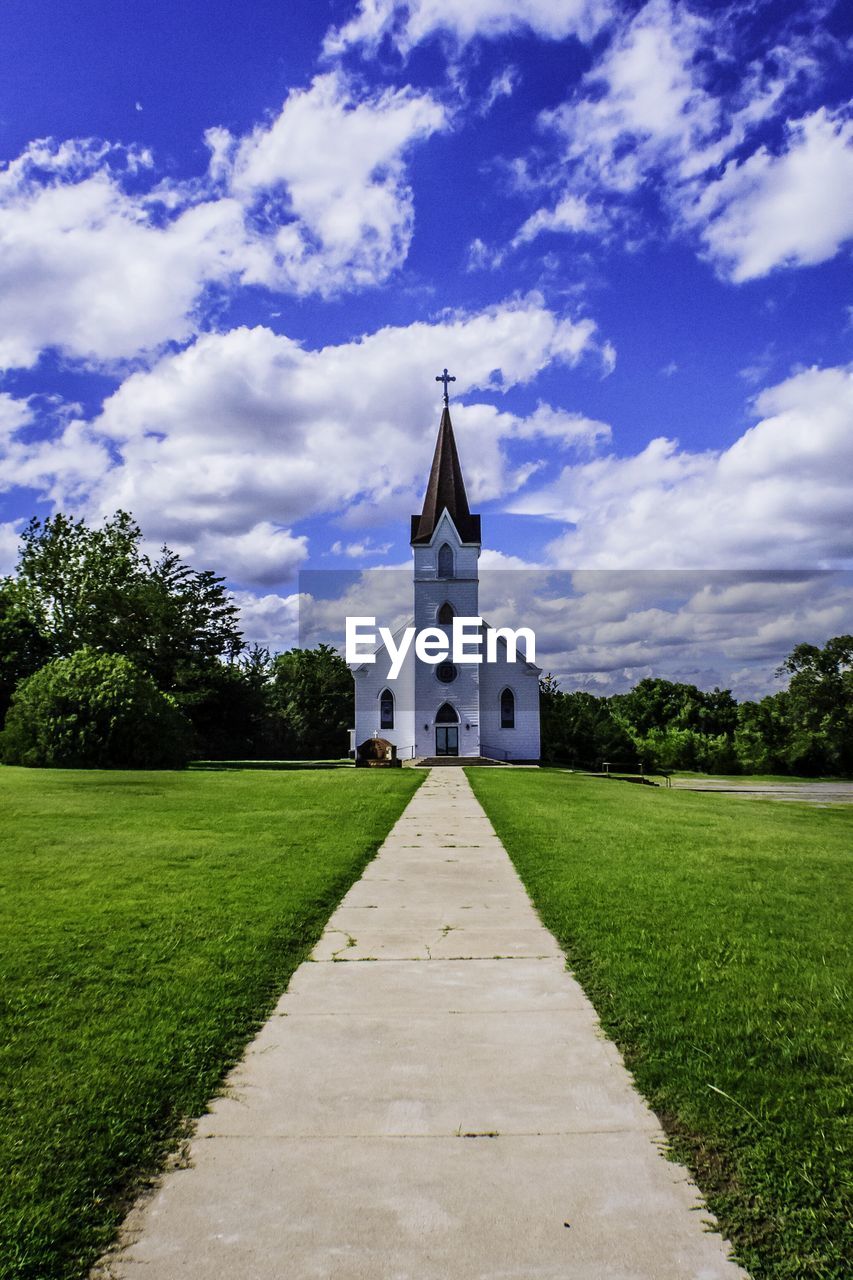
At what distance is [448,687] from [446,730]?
2312 mm

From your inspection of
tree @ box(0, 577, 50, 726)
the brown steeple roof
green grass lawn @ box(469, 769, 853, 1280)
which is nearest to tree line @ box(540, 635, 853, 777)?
the brown steeple roof

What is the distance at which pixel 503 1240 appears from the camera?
233 cm

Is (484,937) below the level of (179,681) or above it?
below

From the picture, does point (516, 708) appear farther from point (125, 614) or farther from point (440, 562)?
point (125, 614)

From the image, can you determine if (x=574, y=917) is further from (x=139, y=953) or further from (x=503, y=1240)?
(x=503, y=1240)

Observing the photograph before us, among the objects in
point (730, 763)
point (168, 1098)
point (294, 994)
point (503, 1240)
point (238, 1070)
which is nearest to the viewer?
point (503, 1240)

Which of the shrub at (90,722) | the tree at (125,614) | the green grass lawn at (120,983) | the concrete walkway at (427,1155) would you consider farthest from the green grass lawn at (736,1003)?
the tree at (125,614)

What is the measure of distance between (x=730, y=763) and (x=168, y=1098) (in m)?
57.9

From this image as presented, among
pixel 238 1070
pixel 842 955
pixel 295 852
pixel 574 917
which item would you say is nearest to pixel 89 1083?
pixel 238 1070

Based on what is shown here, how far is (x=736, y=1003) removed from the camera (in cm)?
426

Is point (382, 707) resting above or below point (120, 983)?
above

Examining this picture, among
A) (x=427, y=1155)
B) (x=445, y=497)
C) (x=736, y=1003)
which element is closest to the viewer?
(x=427, y=1155)

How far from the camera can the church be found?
143ft

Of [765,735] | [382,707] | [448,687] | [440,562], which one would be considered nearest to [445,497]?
[440,562]
